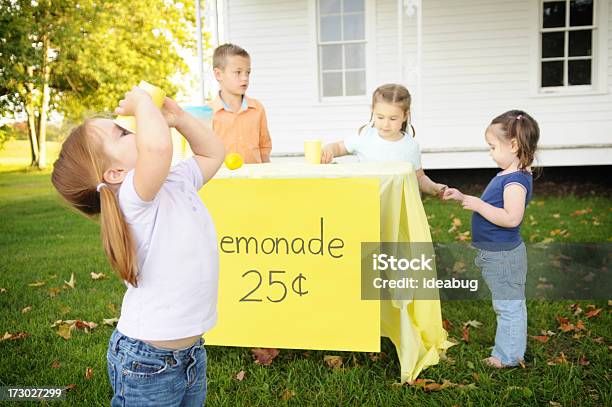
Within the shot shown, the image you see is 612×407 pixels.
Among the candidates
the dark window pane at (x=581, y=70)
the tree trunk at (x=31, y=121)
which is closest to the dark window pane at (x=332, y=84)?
the dark window pane at (x=581, y=70)

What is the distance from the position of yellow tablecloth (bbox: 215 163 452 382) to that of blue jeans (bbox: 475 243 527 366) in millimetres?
295

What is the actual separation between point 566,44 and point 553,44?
177mm

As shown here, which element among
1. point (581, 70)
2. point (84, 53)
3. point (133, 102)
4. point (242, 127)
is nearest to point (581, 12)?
point (581, 70)

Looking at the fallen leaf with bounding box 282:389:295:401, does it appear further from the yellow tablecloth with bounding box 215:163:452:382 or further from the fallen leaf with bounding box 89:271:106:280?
the fallen leaf with bounding box 89:271:106:280

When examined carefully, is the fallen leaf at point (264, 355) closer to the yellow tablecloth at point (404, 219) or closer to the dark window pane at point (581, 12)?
the yellow tablecloth at point (404, 219)

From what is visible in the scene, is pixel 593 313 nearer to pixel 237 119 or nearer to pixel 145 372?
pixel 237 119

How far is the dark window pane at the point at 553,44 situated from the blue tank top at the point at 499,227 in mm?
6828

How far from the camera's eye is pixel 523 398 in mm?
2646

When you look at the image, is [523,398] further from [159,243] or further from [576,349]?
[159,243]

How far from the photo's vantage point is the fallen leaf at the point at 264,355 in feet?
10.1

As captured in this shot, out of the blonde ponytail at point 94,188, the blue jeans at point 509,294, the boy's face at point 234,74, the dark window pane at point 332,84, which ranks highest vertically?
the dark window pane at point 332,84

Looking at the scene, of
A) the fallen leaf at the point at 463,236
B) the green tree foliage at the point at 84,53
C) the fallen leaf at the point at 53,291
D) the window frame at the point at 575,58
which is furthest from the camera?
the green tree foliage at the point at 84,53

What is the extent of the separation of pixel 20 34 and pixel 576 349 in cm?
1680

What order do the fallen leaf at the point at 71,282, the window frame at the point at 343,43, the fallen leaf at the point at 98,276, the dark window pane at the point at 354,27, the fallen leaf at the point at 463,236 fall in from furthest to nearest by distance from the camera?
the dark window pane at the point at 354,27, the window frame at the point at 343,43, the fallen leaf at the point at 463,236, the fallen leaf at the point at 98,276, the fallen leaf at the point at 71,282
